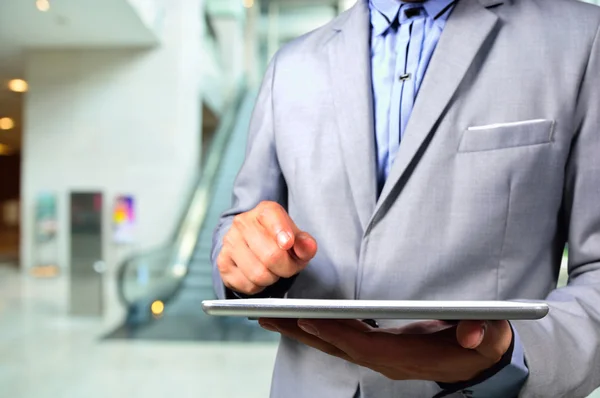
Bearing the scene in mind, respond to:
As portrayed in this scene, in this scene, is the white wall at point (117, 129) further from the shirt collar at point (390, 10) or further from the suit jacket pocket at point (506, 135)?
the suit jacket pocket at point (506, 135)

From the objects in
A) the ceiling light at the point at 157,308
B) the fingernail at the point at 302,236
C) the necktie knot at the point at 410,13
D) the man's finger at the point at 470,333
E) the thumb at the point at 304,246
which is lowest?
the ceiling light at the point at 157,308

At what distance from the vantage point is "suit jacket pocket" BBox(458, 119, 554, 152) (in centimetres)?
98

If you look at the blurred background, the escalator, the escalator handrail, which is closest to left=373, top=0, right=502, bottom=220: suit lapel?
the escalator

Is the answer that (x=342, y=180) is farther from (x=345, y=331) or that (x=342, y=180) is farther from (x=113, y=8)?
(x=113, y=8)

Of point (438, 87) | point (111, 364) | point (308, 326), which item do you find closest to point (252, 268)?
point (308, 326)

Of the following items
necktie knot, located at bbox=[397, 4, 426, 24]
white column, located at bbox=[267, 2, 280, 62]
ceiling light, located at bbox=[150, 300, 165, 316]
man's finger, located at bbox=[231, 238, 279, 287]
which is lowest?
ceiling light, located at bbox=[150, 300, 165, 316]

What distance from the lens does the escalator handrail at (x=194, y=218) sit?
6.95m

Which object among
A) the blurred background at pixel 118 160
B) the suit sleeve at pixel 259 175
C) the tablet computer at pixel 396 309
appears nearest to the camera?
the tablet computer at pixel 396 309

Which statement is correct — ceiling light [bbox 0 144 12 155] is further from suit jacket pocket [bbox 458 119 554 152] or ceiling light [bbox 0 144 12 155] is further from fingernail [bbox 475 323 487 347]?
fingernail [bbox 475 323 487 347]

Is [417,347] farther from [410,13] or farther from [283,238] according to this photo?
[410,13]

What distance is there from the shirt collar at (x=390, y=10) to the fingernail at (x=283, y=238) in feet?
2.06

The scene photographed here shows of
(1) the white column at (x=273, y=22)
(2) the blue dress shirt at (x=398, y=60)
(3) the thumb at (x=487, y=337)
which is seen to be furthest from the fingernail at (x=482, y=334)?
(1) the white column at (x=273, y=22)

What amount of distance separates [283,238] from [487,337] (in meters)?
0.34

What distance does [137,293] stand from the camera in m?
6.83
